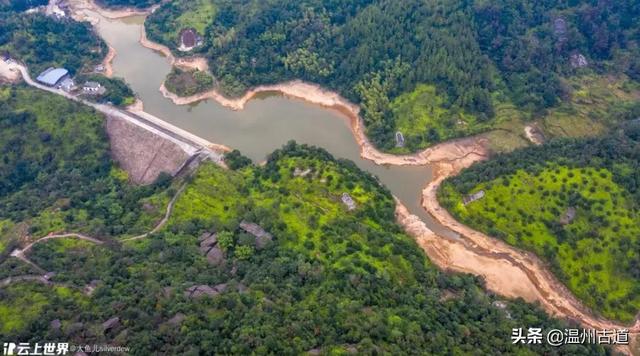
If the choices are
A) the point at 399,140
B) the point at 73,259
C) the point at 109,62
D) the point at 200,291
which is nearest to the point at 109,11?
the point at 109,62

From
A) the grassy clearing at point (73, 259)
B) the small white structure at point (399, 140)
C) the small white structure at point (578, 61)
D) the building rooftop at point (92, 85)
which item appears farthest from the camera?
the small white structure at point (578, 61)

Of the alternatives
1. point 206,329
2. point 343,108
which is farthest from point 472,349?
point 343,108

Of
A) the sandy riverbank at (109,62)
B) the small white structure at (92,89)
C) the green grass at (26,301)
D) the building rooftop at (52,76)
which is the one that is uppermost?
the green grass at (26,301)

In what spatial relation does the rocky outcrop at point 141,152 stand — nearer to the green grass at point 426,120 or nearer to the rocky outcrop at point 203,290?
the rocky outcrop at point 203,290

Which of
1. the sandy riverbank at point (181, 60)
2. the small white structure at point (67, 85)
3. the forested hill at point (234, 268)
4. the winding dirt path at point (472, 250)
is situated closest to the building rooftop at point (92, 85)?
the small white structure at point (67, 85)

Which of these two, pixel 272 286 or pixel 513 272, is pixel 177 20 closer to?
pixel 272 286

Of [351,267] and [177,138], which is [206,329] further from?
[177,138]
